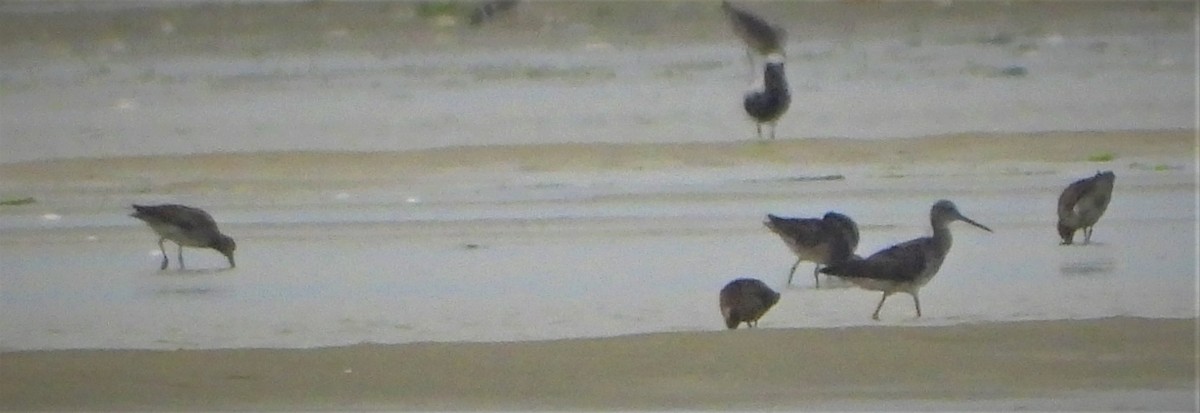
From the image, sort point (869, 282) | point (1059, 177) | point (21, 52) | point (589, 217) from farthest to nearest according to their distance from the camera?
point (21, 52)
point (1059, 177)
point (589, 217)
point (869, 282)

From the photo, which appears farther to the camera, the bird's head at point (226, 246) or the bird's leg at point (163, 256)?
the bird's leg at point (163, 256)

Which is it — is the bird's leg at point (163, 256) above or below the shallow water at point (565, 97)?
below

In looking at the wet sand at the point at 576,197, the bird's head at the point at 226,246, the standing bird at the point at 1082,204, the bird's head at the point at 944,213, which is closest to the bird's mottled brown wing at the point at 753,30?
the wet sand at the point at 576,197

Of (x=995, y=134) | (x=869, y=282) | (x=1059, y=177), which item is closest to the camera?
(x=869, y=282)

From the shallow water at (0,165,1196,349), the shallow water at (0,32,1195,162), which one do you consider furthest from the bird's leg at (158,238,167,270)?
the shallow water at (0,32,1195,162)

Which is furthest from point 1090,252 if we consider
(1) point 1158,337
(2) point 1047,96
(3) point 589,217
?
(2) point 1047,96

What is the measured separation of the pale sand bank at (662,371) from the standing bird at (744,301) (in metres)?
0.05

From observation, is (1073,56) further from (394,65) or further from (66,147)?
(66,147)

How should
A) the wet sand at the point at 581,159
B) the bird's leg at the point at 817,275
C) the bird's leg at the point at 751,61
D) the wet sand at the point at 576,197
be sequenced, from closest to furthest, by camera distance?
the wet sand at the point at 576,197 → the bird's leg at the point at 817,275 → the wet sand at the point at 581,159 → the bird's leg at the point at 751,61

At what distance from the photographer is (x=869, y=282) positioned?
594 centimetres

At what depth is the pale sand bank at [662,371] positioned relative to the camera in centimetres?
531

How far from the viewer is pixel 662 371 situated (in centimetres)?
548

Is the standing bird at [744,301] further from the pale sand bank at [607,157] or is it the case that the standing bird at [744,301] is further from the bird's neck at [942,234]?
the pale sand bank at [607,157]

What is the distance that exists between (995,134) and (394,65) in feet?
9.64
